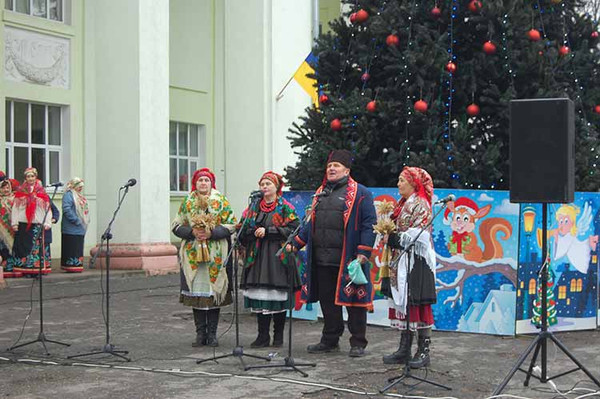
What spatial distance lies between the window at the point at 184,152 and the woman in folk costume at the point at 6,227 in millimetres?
7959

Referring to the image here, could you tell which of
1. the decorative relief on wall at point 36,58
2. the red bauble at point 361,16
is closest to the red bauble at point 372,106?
the red bauble at point 361,16

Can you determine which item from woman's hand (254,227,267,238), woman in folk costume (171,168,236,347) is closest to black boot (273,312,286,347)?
woman in folk costume (171,168,236,347)

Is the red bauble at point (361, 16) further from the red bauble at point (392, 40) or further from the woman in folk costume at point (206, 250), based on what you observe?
the woman in folk costume at point (206, 250)

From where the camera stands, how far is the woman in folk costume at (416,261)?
8.33 metres

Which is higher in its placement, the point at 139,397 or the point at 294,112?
the point at 294,112

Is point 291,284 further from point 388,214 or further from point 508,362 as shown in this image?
point 508,362

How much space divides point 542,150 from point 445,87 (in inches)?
151

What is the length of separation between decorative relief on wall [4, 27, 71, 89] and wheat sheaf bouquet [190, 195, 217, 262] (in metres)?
10.9

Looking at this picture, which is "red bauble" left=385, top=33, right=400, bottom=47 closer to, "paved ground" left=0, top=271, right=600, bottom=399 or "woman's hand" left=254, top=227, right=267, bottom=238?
"woman's hand" left=254, top=227, right=267, bottom=238

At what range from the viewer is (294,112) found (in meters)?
21.7

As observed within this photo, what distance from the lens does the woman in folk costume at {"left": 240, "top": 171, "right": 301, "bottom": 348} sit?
917 cm

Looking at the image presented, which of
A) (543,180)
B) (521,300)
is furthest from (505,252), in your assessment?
(543,180)

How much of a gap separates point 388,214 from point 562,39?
14.2 feet

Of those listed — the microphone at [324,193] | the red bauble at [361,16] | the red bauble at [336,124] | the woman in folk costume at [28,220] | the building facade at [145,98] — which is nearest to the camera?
the microphone at [324,193]
